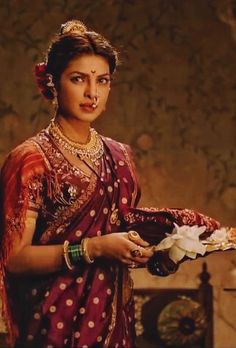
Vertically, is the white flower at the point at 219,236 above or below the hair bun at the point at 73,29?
below

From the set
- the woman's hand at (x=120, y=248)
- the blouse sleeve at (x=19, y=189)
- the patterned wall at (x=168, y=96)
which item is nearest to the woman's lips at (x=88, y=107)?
the blouse sleeve at (x=19, y=189)

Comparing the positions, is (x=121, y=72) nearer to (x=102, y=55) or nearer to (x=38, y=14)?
(x=38, y=14)

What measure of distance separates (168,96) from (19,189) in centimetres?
96

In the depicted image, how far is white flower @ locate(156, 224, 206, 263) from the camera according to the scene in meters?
1.33

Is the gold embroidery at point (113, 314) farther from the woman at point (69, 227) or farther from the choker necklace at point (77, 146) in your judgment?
the choker necklace at point (77, 146)

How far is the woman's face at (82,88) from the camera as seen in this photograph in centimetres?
139

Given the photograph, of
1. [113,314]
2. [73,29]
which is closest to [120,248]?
[113,314]

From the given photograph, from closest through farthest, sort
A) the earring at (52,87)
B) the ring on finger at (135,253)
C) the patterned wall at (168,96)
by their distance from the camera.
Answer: the ring on finger at (135,253), the earring at (52,87), the patterned wall at (168,96)

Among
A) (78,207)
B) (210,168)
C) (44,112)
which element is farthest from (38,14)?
(78,207)

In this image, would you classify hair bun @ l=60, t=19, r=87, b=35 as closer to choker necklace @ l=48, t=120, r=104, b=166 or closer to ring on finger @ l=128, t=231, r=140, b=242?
choker necklace @ l=48, t=120, r=104, b=166

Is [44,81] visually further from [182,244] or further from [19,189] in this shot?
[182,244]

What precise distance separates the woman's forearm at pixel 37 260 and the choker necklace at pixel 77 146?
6.6 inches

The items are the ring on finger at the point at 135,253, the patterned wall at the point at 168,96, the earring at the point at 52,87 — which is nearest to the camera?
the ring on finger at the point at 135,253

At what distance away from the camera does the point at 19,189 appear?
1.35 meters
